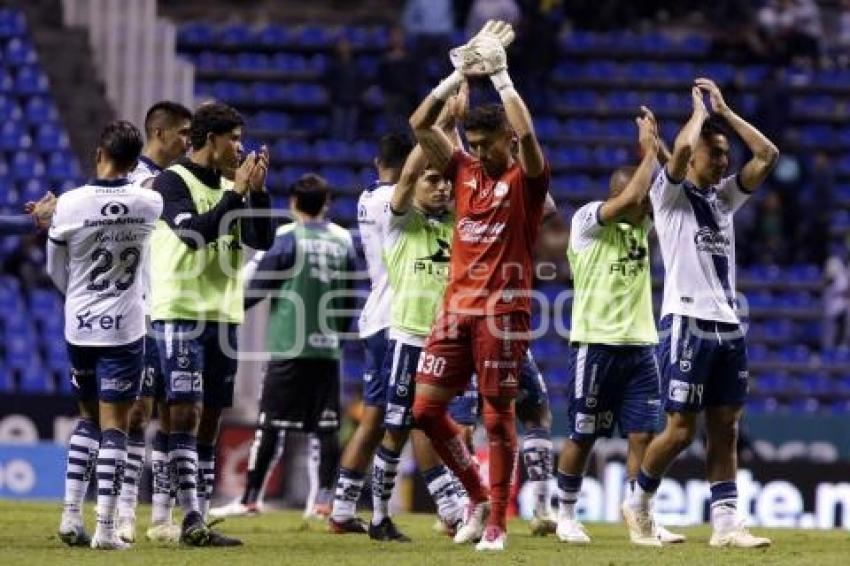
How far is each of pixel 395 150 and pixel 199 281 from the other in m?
2.11

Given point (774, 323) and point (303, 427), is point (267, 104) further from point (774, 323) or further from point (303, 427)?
point (303, 427)

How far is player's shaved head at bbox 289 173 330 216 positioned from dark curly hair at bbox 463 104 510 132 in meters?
4.62

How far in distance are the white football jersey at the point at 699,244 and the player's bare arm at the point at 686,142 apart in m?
0.16

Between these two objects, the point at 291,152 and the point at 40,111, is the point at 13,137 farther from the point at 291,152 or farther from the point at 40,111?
the point at 291,152

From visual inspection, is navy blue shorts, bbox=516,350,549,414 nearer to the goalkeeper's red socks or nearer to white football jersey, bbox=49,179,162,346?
the goalkeeper's red socks

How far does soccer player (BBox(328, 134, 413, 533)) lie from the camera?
1452 cm

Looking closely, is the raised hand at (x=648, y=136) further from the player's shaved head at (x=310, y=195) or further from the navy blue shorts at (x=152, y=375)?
the player's shaved head at (x=310, y=195)

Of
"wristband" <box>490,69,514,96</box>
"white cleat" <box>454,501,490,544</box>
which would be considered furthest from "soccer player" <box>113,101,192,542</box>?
"wristband" <box>490,69,514,96</box>

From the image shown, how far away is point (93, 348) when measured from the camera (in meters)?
12.6

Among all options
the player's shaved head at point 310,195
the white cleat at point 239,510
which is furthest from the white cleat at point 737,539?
the player's shaved head at point 310,195

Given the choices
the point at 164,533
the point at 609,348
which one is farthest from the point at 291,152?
the point at 164,533

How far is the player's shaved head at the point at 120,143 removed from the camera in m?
12.5

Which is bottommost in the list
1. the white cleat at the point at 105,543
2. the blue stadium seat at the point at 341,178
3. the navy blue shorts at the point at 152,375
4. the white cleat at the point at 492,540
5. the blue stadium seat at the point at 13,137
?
the white cleat at the point at 105,543

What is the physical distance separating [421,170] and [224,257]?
1.41 m
